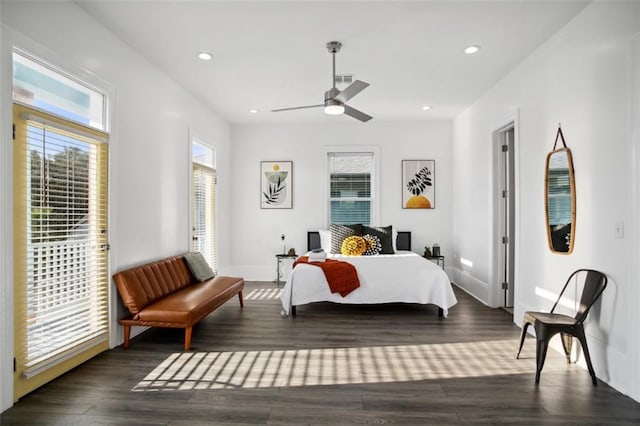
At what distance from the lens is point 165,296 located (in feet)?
11.8

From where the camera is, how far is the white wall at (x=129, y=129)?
7.48 ft

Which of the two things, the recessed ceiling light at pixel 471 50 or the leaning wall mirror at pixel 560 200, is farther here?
the recessed ceiling light at pixel 471 50

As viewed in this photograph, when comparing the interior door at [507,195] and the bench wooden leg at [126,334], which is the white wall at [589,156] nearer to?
the interior door at [507,195]

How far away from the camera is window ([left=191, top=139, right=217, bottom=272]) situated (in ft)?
16.0

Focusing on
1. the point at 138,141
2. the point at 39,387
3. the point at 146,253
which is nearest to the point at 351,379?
the point at 39,387

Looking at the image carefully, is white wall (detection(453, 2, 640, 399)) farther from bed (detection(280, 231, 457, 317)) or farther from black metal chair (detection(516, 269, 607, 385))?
bed (detection(280, 231, 457, 317))

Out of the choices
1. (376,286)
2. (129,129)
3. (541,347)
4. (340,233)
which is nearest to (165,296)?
(129,129)

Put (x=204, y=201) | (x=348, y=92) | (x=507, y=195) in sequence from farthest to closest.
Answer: (x=204, y=201), (x=507, y=195), (x=348, y=92)

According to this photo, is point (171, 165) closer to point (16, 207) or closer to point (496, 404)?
point (16, 207)

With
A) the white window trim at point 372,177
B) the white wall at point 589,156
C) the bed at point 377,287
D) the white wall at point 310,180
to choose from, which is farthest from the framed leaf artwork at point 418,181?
the bed at point 377,287

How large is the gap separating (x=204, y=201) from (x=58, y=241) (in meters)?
2.68

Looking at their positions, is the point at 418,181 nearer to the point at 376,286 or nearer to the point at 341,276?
the point at 376,286

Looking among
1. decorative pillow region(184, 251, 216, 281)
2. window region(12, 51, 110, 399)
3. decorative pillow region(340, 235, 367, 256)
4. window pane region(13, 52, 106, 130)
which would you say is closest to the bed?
decorative pillow region(340, 235, 367, 256)

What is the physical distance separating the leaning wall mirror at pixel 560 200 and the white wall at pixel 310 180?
2.97 m
